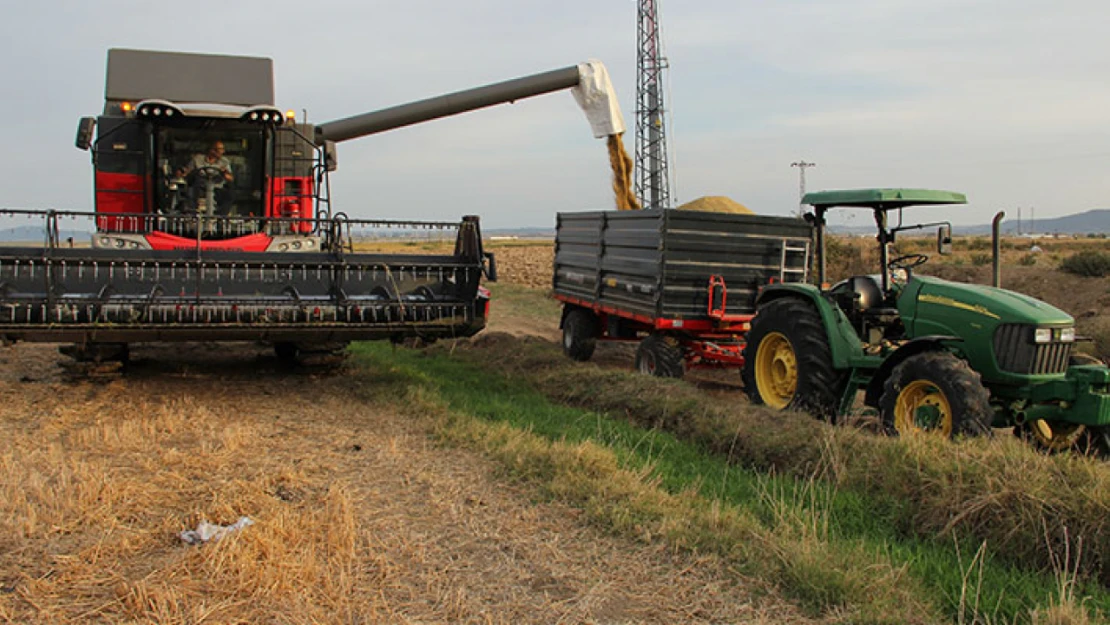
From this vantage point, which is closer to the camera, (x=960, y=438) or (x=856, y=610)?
(x=856, y=610)

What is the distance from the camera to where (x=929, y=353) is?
244 inches

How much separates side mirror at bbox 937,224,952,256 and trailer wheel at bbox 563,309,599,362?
582cm

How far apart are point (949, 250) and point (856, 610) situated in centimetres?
373

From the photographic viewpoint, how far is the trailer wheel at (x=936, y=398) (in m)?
5.78

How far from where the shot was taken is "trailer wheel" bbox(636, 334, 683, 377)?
9625 mm

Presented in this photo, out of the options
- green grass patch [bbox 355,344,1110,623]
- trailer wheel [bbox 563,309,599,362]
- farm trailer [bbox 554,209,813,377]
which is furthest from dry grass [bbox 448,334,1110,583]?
trailer wheel [bbox 563,309,599,362]

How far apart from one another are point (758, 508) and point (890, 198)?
10.3ft

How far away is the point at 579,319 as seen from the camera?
474 inches

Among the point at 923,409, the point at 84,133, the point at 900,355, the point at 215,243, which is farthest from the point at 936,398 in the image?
the point at 84,133

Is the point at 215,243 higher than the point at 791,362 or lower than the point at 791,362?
higher

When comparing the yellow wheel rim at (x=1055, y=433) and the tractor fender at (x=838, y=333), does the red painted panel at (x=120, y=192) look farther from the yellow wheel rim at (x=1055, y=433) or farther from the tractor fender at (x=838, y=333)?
the yellow wheel rim at (x=1055, y=433)

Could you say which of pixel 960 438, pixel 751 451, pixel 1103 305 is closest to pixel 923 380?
pixel 960 438

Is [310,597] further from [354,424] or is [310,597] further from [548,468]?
[354,424]

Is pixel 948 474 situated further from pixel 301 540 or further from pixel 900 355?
pixel 301 540
